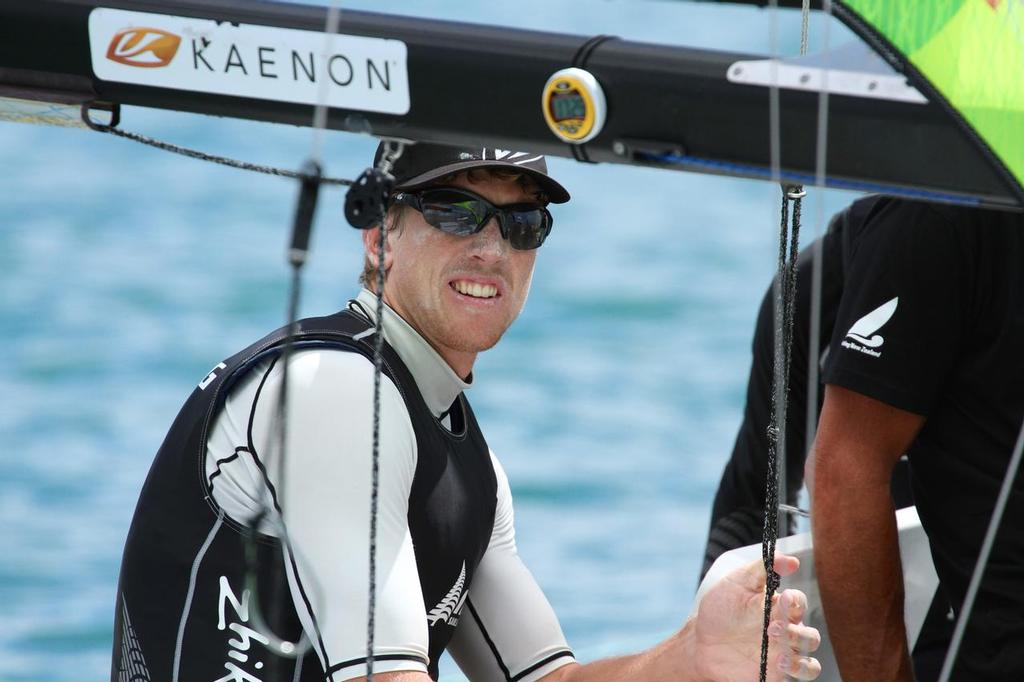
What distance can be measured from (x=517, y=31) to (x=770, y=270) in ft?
27.7

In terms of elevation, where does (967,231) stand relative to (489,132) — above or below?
below

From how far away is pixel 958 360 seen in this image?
1.85 meters

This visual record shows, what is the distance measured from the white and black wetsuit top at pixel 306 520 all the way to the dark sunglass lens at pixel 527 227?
17 cm

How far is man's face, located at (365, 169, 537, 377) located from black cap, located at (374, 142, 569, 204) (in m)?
0.04

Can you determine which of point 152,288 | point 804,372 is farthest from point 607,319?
point 804,372

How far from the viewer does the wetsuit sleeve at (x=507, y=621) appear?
1.98m

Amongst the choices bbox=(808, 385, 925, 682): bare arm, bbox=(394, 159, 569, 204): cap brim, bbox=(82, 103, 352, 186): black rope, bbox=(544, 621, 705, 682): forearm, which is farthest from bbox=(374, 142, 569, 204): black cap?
bbox=(544, 621, 705, 682): forearm

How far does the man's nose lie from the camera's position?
1.81 metres

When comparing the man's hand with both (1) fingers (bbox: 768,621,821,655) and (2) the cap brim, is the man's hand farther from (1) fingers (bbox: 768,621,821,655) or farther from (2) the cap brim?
(2) the cap brim

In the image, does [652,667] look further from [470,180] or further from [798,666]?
[470,180]

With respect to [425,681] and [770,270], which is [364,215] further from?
[770,270]

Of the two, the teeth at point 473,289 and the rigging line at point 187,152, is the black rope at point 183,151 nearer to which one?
the rigging line at point 187,152

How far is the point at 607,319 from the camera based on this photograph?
889 cm

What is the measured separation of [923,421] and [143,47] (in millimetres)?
1000
